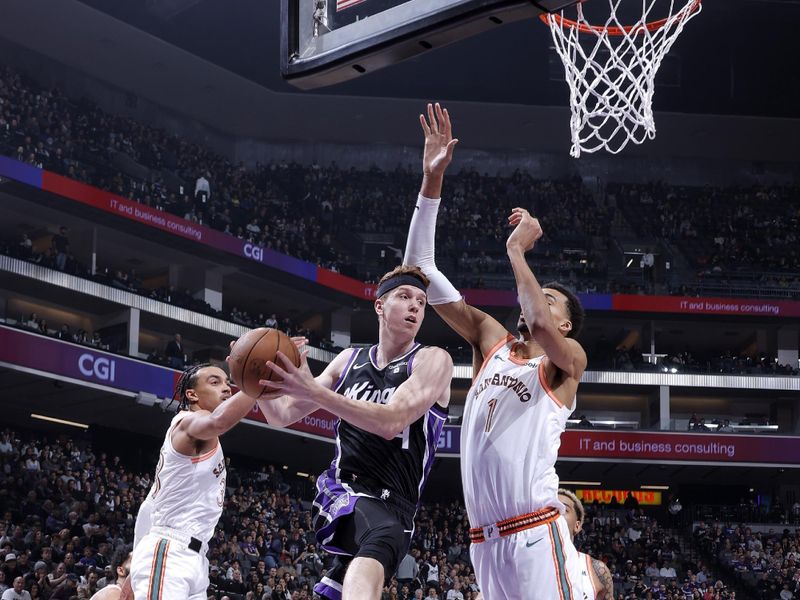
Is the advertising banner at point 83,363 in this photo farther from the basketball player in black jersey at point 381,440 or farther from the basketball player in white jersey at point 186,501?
the basketball player in black jersey at point 381,440

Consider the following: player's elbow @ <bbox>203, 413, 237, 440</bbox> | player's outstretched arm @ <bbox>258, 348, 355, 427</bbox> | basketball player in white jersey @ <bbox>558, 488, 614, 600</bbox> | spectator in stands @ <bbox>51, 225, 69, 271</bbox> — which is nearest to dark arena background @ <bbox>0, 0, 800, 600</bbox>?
spectator in stands @ <bbox>51, 225, 69, 271</bbox>

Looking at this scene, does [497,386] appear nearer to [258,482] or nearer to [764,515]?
[258,482]

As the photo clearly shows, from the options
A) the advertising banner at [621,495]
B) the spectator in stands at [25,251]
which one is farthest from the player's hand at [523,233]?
the advertising banner at [621,495]

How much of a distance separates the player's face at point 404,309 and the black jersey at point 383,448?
0.15 meters

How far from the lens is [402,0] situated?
5.50m

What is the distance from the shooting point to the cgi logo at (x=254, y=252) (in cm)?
3129

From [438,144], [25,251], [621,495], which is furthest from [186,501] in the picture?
[621,495]

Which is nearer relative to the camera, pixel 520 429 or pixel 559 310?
pixel 520 429

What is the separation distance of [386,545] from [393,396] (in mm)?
691

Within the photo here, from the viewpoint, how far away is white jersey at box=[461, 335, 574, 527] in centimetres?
568

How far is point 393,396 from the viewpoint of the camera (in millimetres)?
5051

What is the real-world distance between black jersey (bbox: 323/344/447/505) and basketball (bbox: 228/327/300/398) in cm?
70

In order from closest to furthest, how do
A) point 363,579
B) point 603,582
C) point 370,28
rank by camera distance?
point 363,579, point 370,28, point 603,582

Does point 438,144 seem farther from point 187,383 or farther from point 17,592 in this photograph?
point 17,592
